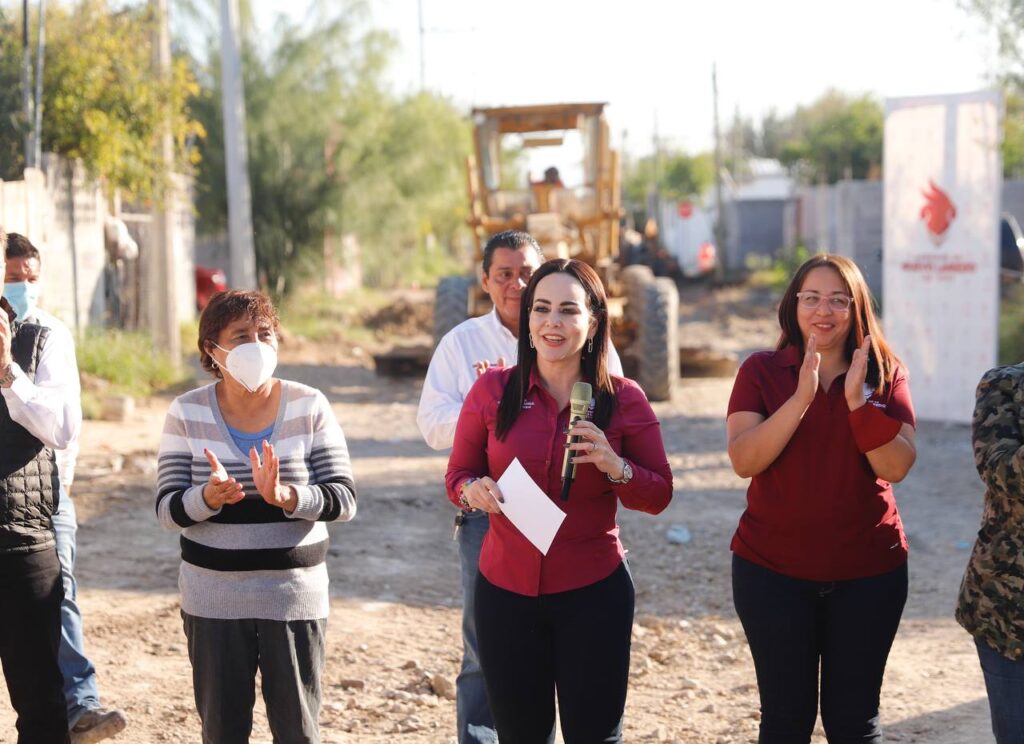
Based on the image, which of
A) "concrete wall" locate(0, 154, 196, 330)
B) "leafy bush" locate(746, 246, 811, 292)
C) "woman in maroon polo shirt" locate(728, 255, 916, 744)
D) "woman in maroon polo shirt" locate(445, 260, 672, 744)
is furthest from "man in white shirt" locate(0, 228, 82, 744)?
"leafy bush" locate(746, 246, 811, 292)

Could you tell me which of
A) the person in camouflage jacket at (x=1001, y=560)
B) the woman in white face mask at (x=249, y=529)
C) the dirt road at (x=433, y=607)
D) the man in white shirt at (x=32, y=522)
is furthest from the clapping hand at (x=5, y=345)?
the person in camouflage jacket at (x=1001, y=560)

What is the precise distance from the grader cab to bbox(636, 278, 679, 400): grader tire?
0.01 meters

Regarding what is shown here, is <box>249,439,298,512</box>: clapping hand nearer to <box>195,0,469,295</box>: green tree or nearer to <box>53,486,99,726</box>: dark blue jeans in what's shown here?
<box>53,486,99,726</box>: dark blue jeans

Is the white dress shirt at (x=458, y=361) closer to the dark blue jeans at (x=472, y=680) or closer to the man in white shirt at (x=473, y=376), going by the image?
the man in white shirt at (x=473, y=376)

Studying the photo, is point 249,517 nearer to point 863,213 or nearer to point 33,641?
point 33,641

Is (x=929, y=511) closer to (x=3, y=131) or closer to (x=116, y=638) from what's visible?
(x=116, y=638)

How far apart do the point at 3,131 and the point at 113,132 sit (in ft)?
3.80

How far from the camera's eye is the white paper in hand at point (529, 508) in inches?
129

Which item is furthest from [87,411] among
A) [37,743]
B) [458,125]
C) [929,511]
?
[458,125]

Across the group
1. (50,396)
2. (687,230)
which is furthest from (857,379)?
(687,230)

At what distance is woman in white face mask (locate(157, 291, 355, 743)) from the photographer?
11.4ft

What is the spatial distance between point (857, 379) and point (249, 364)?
1.64 meters

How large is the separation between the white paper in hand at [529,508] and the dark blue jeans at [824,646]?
662mm

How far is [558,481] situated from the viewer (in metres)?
3.36
